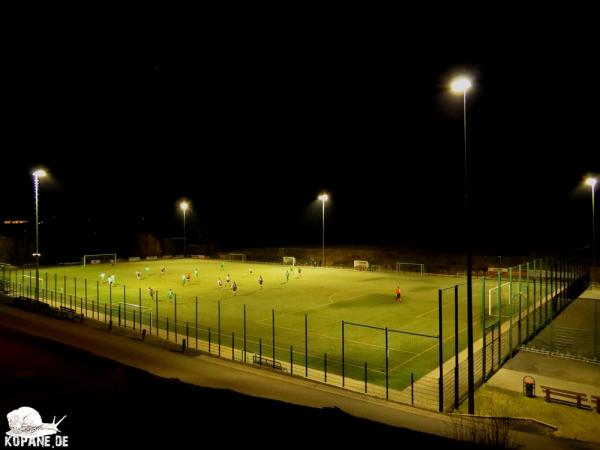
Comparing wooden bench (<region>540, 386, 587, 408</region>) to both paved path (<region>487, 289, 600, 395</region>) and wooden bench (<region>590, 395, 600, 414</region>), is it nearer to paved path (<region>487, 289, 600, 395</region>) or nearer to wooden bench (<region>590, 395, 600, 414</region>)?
wooden bench (<region>590, 395, 600, 414</region>)

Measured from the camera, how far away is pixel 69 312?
3341 cm

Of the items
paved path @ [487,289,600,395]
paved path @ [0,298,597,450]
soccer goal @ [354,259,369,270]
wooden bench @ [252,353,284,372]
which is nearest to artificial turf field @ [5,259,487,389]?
wooden bench @ [252,353,284,372]

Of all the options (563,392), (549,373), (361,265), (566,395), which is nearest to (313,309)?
(549,373)

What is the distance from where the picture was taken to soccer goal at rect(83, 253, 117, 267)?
79.3 metres

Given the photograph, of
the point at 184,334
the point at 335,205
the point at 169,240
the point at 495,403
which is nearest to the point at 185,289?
the point at 184,334

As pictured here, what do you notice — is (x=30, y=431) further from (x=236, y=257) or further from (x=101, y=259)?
(x=101, y=259)

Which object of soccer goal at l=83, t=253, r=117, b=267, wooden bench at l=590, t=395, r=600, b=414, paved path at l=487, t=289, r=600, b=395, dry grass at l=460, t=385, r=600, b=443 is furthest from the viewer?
soccer goal at l=83, t=253, r=117, b=267

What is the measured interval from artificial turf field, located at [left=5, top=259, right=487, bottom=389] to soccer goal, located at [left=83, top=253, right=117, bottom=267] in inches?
444

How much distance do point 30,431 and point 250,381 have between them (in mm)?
10460

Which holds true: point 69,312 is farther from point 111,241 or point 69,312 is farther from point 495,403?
point 111,241

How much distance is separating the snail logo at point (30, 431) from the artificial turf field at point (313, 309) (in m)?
15.0

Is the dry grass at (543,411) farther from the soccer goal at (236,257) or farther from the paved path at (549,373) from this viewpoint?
the soccer goal at (236,257)

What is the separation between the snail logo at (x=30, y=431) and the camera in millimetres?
9375

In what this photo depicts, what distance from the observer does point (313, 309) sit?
126 ft
